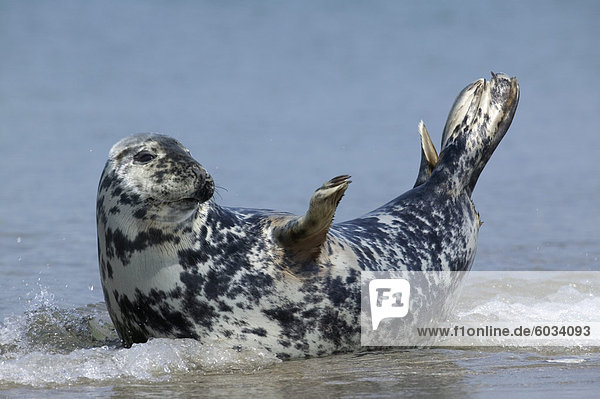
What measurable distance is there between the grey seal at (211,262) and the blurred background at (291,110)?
1.79m

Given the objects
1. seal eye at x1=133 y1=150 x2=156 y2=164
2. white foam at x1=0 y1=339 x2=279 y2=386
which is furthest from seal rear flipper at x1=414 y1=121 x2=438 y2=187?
seal eye at x1=133 y1=150 x2=156 y2=164

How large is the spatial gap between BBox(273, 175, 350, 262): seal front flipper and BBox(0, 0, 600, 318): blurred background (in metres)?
2.02

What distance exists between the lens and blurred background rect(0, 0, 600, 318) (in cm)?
865

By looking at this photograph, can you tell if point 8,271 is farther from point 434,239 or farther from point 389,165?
point 389,165

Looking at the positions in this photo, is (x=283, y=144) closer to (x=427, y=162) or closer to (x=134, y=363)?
(x=427, y=162)

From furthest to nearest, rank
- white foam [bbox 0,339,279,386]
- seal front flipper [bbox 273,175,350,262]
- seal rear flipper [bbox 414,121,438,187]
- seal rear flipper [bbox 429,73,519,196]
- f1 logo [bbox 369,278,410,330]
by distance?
seal rear flipper [bbox 414,121,438,187] < seal rear flipper [bbox 429,73,519,196] < f1 logo [bbox 369,278,410,330] < seal front flipper [bbox 273,175,350,262] < white foam [bbox 0,339,279,386]

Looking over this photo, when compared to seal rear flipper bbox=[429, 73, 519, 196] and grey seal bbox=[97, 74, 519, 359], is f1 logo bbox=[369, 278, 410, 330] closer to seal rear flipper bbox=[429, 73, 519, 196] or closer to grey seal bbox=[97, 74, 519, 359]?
grey seal bbox=[97, 74, 519, 359]

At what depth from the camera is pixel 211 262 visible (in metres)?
4.83

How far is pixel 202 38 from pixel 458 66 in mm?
5889

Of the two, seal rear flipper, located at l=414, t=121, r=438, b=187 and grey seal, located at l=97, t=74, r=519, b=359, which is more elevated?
seal rear flipper, located at l=414, t=121, r=438, b=187

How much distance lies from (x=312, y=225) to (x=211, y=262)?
0.49m

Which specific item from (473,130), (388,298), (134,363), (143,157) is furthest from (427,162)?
(134,363)

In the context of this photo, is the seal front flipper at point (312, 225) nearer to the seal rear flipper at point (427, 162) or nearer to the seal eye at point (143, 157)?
the seal eye at point (143, 157)

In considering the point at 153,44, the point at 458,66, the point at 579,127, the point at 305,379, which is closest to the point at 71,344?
the point at 305,379
